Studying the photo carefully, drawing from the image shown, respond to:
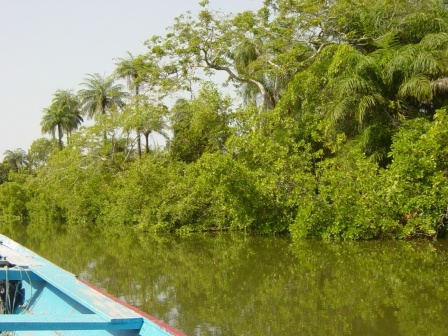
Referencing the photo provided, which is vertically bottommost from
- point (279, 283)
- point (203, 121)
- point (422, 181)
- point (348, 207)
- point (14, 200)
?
point (279, 283)

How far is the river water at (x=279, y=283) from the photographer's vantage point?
24.3 ft

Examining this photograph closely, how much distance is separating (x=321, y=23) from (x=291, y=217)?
8474mm

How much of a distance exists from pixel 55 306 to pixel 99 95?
38.0 m

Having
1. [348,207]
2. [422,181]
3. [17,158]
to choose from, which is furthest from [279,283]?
[17,158]

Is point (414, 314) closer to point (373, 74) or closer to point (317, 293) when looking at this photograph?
point (317, 293)

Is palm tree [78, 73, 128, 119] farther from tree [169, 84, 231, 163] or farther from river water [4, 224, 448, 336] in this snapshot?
river water [4, 224, 448, 336]

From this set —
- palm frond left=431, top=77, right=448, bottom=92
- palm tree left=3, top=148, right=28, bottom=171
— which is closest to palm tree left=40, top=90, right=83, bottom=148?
palm tree left=3, top=148, right=28, bottom=171

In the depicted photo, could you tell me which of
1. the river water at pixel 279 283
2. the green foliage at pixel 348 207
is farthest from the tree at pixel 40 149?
the green foliage at pixel 348 207

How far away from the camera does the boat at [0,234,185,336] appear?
3.65m

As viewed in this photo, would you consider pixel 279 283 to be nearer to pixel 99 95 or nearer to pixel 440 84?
pixel 440 84

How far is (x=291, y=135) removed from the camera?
63.0 feet

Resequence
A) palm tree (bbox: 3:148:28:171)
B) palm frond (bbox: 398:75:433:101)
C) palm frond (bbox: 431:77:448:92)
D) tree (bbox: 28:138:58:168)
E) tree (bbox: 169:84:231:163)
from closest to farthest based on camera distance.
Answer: palm frond (bbox: 398:75:433:101) → palm frond (bbox: 431:77:448:92) → tree (bbox: 169:84:231:163) → tree (bbox: 28:138:58:168) → palm tree (bbox: 3:148:28:171)

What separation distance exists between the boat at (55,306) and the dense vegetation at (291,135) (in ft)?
32.1

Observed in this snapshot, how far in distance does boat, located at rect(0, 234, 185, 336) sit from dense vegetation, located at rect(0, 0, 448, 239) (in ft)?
32.1
